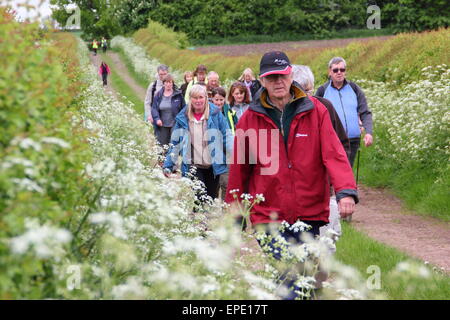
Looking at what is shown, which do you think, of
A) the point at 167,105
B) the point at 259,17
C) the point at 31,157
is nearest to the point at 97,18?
the point at 259,17

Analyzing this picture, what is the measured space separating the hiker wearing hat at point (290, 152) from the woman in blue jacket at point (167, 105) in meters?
7.74

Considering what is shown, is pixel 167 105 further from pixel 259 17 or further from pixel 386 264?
pixel 259 17

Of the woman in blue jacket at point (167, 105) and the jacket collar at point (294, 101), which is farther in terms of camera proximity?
the woman in blue jacket at point (167, 105)

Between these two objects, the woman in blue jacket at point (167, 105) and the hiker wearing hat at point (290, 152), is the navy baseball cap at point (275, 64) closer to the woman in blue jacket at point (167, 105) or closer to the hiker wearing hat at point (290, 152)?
the hiker wearing hat at point (290, 152)

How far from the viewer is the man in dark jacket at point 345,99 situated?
9.95 m

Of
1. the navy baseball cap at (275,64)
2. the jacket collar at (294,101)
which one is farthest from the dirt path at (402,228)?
the navy baseball cap at (275,64)

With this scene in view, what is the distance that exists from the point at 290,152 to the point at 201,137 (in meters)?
3.35

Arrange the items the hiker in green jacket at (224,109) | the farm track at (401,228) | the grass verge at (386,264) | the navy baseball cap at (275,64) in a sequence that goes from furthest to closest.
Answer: the hiker in green jacket at (224,109) → the farm track at (401,228) → the grass verge at (386,264) → the navy baseball cap at (275,64)

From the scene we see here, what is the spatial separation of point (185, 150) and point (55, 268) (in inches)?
205

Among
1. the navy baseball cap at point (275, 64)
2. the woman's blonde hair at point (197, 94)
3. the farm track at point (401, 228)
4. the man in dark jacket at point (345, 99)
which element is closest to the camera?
the navy baseball cap at point (275, 64)

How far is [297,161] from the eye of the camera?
5.56 meters
